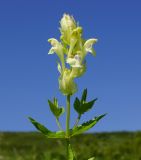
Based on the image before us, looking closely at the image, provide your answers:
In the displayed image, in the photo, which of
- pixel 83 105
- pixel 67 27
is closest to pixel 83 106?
pixel 83 105

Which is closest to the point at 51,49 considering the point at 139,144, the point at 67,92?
the point at 67,92

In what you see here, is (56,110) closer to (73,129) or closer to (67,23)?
(73,129)

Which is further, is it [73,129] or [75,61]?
[73,129]

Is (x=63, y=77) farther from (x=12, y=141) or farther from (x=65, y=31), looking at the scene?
(x=12, y=141)

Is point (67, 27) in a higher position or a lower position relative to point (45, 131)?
higher

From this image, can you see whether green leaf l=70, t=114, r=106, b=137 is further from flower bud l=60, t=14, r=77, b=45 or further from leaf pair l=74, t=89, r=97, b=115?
flower bud l=60, t=14, r=77, b=45

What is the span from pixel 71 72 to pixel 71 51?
0.10 m

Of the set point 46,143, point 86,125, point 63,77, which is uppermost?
point 46,143

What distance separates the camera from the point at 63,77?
Answer: 8.59 ft

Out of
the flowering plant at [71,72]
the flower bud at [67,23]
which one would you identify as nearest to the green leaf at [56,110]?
the flowering plant at [71,72]

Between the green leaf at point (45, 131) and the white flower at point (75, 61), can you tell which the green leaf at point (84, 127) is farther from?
the white flower at point (75, 61)

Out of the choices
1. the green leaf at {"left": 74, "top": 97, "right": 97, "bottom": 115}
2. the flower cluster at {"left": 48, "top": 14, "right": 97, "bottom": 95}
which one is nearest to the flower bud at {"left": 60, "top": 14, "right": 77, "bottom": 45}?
the flower cluster at {"left": 48, "top": 14, "right": 97, "bottom": 95}

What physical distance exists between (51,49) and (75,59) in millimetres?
273

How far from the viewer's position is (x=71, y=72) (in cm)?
260
